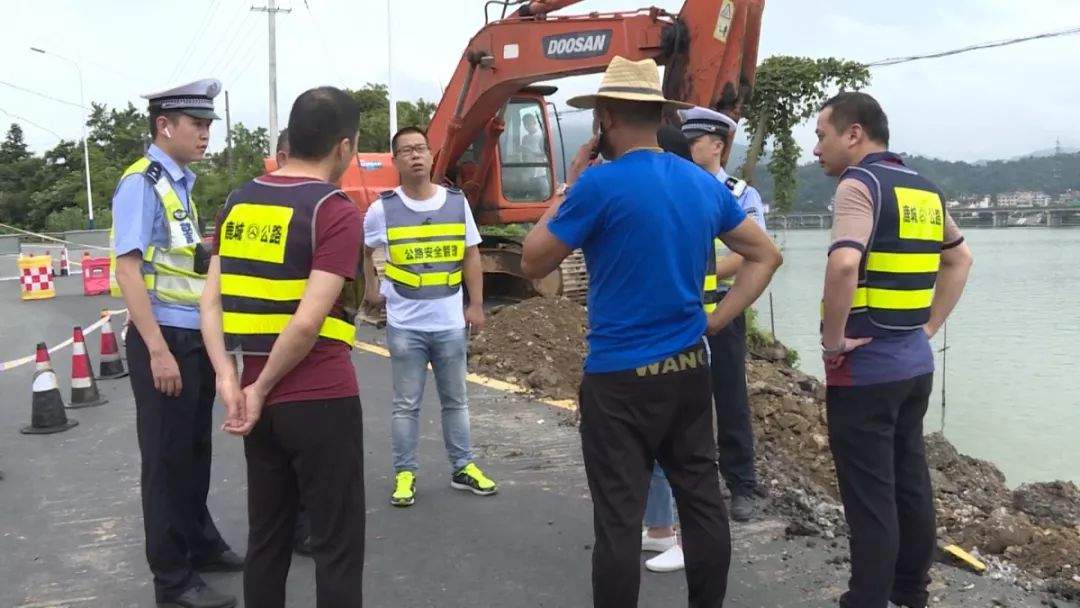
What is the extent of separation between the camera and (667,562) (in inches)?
148

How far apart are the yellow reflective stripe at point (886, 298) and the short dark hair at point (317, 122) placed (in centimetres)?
192

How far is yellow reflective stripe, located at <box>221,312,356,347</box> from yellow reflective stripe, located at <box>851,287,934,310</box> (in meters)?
1.86

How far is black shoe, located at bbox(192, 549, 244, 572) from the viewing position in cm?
379

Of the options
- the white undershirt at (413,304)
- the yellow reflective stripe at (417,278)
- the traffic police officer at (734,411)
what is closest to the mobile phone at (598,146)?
the traffic police officer at (734,411)

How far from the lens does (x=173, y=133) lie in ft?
11.3

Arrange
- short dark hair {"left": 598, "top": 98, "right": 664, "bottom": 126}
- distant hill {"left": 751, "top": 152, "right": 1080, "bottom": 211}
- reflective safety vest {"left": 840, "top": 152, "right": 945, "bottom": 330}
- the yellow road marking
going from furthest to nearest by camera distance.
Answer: distant hill {"left": 751, "top": 152, "right": 1080, "bottom": 211}
the yellow road marking
reflective safety vest {"left": 840, "top": 152, "right": 945, "bottom": 330}
short dark hair {"left": 598, "top": 98, "right": 664, "bottom": 126}

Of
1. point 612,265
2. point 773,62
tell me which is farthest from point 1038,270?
point 612,265

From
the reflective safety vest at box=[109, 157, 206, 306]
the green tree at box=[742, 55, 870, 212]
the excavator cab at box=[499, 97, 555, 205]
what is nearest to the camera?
the reflective safety vest at box=[109, 157, 206, 306]

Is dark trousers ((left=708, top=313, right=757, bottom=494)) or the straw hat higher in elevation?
the straw hat

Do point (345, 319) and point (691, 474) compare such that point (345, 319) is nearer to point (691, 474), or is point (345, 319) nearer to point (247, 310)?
point (247, 310)

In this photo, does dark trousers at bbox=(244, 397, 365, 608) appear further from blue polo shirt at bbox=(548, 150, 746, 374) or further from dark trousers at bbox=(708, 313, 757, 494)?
dark trousers at bbox=(708, 313, 757, 494)

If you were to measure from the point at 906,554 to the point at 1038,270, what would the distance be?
25609mm

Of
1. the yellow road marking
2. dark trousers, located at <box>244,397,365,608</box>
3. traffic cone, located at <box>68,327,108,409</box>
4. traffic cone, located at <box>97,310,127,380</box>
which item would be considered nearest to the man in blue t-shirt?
dark trousers, located at <box>244,397,365,608</box>

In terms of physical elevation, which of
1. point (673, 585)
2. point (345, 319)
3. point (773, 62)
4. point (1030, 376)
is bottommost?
point (1030, 376)
